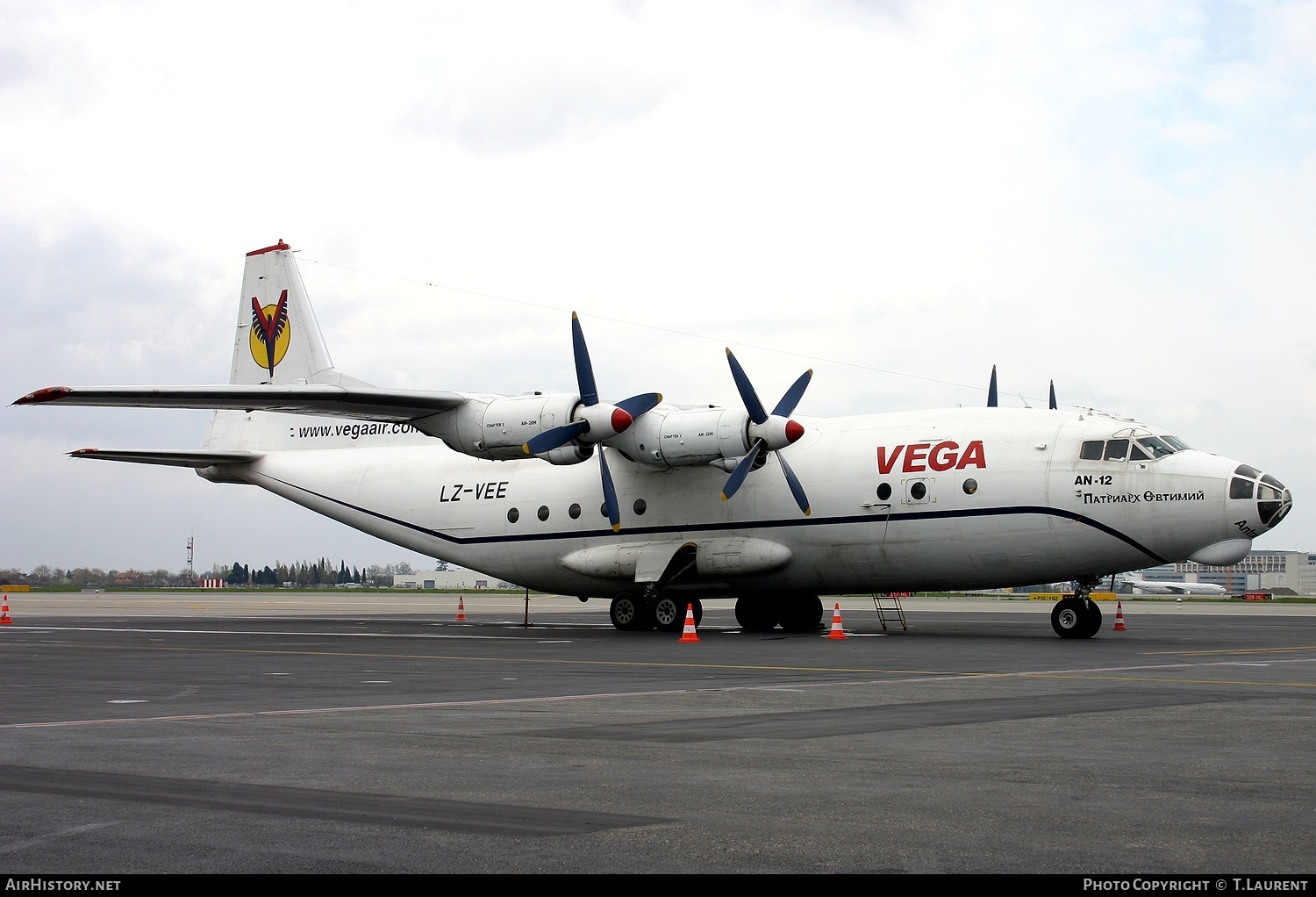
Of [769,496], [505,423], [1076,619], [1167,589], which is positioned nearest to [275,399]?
[505,423]

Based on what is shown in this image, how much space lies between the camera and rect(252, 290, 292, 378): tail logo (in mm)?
36500

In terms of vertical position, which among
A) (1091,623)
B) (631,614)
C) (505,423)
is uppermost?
(505,423)

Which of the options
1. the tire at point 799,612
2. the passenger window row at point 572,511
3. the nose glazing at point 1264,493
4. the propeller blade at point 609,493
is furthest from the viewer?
the tire at point 799,612

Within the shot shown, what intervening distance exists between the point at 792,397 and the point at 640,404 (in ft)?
11.1

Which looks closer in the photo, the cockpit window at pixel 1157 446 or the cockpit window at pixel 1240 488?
the cockpit window at pixel 1240 488

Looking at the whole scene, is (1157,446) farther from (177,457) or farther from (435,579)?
(435,579)

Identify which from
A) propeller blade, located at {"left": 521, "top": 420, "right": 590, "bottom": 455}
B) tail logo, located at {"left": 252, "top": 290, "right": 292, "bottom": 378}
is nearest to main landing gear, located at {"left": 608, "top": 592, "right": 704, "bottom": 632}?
propeller blade, located at {"left": 521, "top": 420, "right": 590, "bottom": 455}

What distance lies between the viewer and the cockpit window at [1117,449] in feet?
82.5

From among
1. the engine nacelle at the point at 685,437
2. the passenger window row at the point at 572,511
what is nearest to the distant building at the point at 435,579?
the passenger window row at the point at 572,511

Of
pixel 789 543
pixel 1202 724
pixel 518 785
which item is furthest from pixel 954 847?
pixel 789 543

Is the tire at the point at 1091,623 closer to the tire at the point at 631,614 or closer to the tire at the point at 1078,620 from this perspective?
the tire at the point at 1078,620

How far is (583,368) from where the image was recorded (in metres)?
28.2

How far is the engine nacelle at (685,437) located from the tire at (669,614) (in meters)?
3.08
